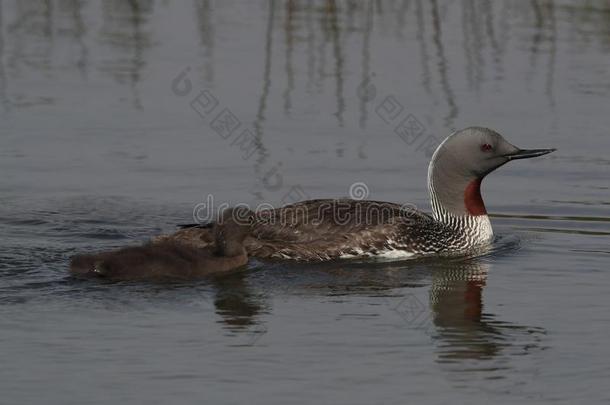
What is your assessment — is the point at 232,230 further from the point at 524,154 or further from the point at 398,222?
the point at 524,154

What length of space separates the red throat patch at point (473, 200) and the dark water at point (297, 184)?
336 millimetres

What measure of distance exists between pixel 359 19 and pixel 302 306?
955 centimetres

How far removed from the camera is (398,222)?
11391mm

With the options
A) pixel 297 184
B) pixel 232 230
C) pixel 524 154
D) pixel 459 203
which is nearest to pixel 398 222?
pixel 459 203

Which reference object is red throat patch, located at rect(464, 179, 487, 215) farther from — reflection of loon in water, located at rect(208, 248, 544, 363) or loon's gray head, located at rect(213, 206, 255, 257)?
loon's gray head, located at rect(213, 206, 255, 257)

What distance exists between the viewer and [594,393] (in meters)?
8.11

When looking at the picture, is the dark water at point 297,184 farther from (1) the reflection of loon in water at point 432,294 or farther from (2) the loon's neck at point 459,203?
(2) the loon's neck at point 459,203

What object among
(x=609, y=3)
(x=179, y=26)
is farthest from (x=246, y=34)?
(x=609, y=3)

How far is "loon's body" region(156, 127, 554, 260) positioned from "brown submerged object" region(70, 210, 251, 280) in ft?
0.97

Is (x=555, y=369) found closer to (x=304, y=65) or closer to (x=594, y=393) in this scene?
(x=594, y=393)

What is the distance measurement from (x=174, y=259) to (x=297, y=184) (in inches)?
106

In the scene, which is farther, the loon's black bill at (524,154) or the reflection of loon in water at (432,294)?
the loon's black bill at (524,154)

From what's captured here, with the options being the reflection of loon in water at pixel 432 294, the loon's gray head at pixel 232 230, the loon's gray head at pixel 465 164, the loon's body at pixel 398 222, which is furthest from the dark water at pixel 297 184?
the loon's gray head at pixel 465 164

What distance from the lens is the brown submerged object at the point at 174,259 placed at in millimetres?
10141
